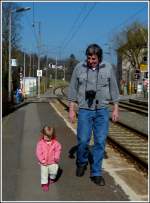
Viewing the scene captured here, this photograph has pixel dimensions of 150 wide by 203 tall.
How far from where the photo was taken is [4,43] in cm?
5088

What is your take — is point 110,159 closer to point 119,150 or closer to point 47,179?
point 119,150

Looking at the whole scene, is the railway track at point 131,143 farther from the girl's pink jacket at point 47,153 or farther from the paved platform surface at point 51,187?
the girl's pink jacket at point 47,153

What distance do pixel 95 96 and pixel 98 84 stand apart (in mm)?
173

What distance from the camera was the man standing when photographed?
26.1ft

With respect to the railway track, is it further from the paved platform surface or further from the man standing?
the man standing

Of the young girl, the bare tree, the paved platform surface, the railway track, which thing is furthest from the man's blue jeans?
the bare tree

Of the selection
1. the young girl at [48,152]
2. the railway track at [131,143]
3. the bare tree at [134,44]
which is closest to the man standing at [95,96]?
the young girl at [48,152]

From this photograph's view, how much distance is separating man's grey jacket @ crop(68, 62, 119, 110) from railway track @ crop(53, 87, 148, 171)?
2.15m

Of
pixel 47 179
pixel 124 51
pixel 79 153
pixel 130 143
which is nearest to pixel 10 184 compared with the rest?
pixel 47 179

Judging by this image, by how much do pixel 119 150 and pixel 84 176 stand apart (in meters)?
4.41

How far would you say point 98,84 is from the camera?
7.99m

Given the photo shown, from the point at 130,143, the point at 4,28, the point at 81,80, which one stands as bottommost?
the point at 130,143

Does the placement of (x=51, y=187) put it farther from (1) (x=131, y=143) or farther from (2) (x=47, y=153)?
(1) (x=131, y=143)

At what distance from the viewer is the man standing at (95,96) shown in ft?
26.1
